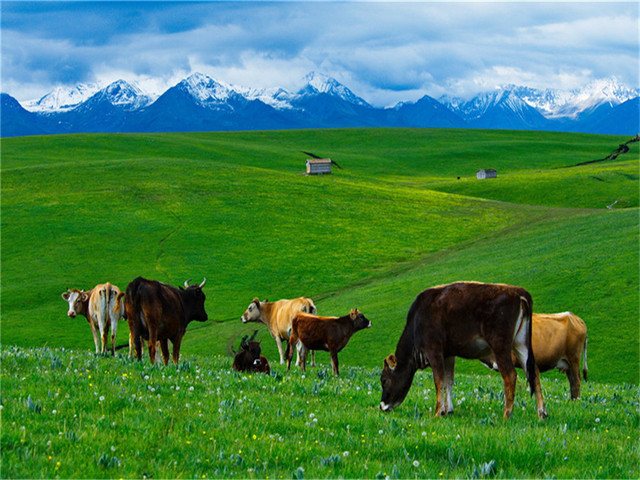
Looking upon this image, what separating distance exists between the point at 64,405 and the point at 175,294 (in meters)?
9.30

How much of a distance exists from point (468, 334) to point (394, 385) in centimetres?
168

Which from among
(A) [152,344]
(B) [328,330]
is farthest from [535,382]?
(A) [152,344]

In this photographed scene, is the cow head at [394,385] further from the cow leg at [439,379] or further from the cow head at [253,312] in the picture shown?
the cow head at [253,312]

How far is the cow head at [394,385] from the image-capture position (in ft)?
36.4

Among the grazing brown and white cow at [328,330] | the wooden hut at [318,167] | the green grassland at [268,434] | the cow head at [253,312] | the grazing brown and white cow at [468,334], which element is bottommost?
the cow head at [253,312]

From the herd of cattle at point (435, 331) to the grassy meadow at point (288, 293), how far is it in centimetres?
69

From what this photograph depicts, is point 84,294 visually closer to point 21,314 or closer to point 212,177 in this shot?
point 21,314

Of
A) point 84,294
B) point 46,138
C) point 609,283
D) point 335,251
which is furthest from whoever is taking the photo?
point 46,138

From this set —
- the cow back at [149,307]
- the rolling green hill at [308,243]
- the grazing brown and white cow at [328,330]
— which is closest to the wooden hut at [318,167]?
the rolling green hill at [308,243]

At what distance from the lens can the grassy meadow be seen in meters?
7.61

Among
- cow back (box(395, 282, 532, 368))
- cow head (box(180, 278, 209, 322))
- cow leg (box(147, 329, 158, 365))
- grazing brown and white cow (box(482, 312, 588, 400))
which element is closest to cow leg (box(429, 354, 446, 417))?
cow back (box(395, 282, 532, 368))

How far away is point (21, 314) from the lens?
4394 cm

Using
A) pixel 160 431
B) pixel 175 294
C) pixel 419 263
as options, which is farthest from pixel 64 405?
pixel 419 263

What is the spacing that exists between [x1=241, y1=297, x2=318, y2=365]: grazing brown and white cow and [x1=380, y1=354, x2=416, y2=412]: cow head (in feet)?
40.8
